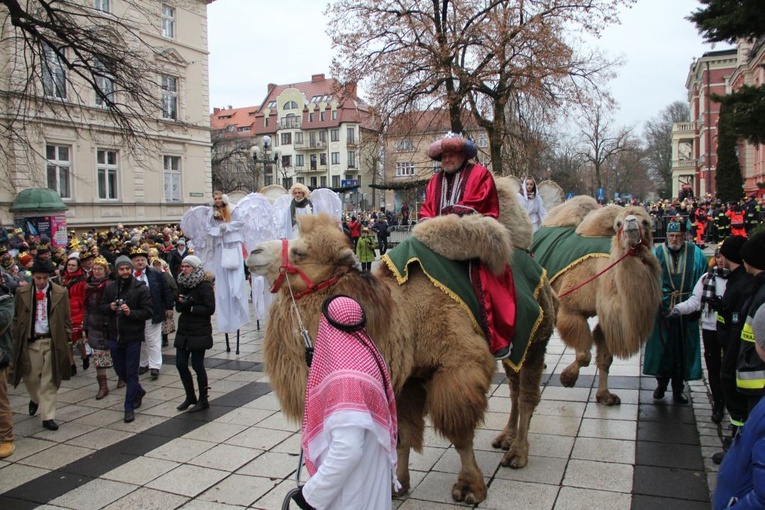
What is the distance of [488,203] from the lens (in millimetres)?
4559

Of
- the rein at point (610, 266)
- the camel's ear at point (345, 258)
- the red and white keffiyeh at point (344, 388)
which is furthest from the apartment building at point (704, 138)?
the red and white keffiyeh at point (344, 388)

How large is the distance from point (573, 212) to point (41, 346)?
21.5 feet

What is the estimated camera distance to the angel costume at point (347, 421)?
234cm

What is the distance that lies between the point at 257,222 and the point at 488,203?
6490mm

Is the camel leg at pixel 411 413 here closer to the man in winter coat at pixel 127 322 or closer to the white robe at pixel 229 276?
the man in winter coat at pixel 127 322

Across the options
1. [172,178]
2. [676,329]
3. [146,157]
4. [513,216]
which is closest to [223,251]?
[513,216]

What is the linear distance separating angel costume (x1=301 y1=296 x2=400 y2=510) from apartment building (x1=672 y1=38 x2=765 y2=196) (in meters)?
44.4

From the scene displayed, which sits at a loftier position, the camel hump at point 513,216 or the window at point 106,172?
the window at point 106,172

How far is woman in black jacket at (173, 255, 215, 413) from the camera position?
22.5ft

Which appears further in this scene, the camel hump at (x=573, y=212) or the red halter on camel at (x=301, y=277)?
the camel hump at (x=573, y=212)

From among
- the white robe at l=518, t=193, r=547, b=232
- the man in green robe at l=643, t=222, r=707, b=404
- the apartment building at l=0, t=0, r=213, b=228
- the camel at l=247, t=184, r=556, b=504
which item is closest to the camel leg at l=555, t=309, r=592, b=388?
the man in green robe at l=643, t=222, r=707, b=404

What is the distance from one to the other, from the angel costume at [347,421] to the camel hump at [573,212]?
563cm

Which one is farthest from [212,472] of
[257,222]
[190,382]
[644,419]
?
[257,222]

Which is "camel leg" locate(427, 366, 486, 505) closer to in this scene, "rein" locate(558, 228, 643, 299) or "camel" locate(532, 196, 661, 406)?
"camel" locate(532, 196, 661, 406)
